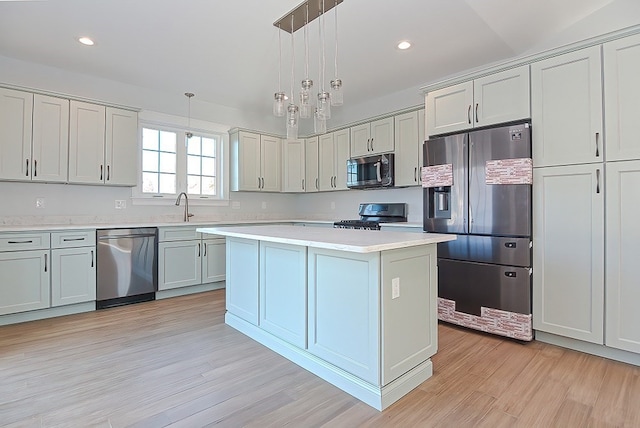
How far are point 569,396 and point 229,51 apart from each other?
401 centimetres

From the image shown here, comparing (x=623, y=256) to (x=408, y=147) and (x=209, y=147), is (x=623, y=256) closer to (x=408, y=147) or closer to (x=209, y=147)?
(x=408, y=147)

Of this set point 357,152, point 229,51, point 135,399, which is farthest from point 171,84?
point 135,399

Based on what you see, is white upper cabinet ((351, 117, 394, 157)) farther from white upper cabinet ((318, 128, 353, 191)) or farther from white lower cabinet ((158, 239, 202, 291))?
white lower cabinet ((158, 239, 202, 291))

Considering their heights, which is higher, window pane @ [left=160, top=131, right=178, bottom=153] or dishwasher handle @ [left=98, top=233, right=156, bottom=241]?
window pane @ [left=160, top=131, right=178, bottom=153]

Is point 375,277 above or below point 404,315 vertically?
above

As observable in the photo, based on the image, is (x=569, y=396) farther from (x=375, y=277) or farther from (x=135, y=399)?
(x=135, y=399)

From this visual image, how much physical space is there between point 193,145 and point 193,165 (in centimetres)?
30

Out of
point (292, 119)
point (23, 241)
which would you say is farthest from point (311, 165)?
point (23, 241)

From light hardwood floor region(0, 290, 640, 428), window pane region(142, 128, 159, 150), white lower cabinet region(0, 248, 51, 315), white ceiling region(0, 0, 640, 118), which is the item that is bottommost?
light hardwood floor region(0, 290, 640, 428)

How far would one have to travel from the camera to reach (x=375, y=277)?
182 centimetres

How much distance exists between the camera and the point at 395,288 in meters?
1.90

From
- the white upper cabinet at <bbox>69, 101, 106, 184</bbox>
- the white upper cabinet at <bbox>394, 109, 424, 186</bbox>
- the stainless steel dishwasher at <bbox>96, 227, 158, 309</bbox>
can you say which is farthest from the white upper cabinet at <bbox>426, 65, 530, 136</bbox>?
the white upper cabinet at <bbox>69, 101, 106, 184</bbox>

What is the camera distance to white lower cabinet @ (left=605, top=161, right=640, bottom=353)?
225 centimetres

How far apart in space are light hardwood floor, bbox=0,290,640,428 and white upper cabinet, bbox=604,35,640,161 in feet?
5.01
